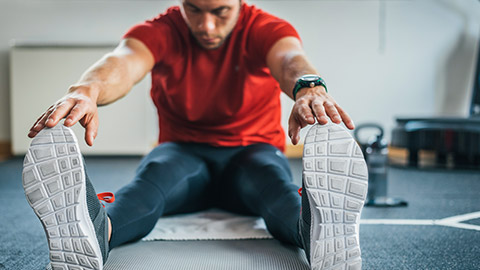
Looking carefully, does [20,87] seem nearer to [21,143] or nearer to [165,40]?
[21,143]

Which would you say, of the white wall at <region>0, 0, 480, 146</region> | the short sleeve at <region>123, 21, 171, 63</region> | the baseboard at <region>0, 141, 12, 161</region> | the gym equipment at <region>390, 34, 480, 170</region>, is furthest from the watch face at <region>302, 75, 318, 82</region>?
the baseboard at <region>0, 141, 12, 161</region>

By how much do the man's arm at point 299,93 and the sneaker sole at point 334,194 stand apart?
27mm

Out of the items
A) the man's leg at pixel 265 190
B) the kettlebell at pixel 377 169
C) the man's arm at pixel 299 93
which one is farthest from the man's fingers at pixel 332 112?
the kettlebell at pixel 377 169

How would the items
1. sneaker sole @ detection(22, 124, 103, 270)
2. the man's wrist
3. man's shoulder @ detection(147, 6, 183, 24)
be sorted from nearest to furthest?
sneaker sole @ detection(22, 124, 103, 270), the man's wrist, man's shoulder @ detection(147, 6, 183, 24)

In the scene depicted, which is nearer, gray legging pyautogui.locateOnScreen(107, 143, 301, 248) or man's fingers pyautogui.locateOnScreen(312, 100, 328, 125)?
man's fingers pyautogui.locateOnScreen(312, 100, 328, 125)

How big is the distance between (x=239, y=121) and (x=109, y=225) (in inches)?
22.0

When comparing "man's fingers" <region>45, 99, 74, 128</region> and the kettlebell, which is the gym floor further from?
"man's fingers" <region>45, 99, 74, 128</region>

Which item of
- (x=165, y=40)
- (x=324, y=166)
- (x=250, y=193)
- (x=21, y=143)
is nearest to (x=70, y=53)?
(x=21, y=143)

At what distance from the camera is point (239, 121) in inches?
52.6

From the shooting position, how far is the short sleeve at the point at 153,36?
1205 mm

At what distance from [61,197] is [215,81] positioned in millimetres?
660

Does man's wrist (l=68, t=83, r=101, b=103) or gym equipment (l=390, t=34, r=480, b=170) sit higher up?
man's wrist (l=68, t=83, r=101, b=103)

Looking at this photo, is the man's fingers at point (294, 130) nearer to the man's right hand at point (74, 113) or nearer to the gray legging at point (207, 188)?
the gray legging at point (207, 188)

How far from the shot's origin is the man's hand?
780mm
